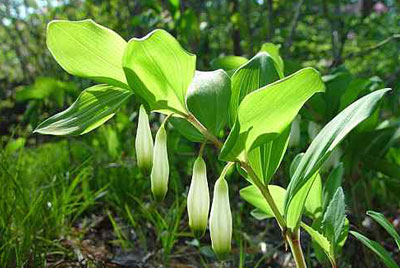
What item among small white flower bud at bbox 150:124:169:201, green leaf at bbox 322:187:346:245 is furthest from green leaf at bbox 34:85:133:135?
green leaf at bbox 322:187:346:245

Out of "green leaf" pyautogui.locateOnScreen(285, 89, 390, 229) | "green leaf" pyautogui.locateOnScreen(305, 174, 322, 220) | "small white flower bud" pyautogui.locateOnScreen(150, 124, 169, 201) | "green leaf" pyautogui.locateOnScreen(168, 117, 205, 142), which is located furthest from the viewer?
"green leaf" pyautogui.locateOnScreen(305, 174, 322, 220)

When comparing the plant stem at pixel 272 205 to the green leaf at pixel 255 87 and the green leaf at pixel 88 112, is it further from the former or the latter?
the green leaf at pixel 88 112

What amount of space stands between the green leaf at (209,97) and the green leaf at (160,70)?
0.14 ft

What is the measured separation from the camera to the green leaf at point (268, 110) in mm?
756

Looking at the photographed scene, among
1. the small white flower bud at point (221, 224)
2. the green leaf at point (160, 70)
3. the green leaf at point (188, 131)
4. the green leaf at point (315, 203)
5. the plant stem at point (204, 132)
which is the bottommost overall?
the green leaf at point (315, 203)

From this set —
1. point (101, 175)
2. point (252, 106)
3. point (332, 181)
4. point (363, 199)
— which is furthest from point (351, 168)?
point (101, 175)

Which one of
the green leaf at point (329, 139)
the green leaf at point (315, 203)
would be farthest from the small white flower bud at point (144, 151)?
the green leaf at point (315, 203)

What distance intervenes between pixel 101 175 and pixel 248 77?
57.7 inches

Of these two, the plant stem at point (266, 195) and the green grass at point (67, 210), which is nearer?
the plant stem at point (266, 195)

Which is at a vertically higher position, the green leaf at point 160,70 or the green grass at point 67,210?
the green leaf at point 160,70

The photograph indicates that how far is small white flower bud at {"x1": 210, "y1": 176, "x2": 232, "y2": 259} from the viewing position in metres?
0.79

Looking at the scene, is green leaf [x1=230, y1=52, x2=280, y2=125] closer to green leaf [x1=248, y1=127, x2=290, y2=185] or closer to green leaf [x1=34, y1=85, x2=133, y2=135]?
green leaf [x1=248, y1=127, x2=290, y2=185]

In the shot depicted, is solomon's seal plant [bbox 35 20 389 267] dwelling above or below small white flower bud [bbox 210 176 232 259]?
above

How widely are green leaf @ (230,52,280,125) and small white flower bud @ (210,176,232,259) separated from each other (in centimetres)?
15
